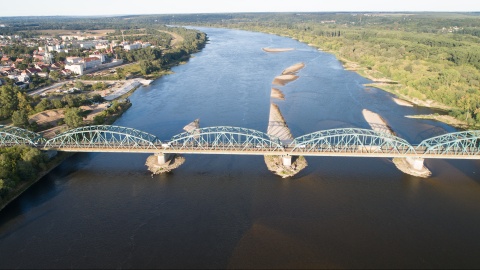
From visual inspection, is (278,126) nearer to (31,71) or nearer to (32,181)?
(32,181)

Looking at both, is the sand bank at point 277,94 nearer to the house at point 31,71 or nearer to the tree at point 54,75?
the tree at point 54,75

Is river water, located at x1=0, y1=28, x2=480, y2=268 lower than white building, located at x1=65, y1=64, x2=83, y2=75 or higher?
lower

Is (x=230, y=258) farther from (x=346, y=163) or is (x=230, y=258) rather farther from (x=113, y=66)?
(x=113, y=66)

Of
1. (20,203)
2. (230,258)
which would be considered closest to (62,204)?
(20,203)

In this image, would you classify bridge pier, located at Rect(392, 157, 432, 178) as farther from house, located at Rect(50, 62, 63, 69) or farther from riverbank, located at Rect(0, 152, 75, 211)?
house, located at Rect(50, 62, 63, 69)

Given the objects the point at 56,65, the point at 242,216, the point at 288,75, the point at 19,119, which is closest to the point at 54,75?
the point at 56,65

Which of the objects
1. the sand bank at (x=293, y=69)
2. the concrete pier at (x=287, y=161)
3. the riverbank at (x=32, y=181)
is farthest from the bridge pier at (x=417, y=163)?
the sand bank at (x=293, y=69)

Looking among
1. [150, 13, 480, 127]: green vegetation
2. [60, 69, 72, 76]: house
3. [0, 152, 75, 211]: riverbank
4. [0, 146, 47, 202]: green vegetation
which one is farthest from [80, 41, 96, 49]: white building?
[0, 146, 47, 202]: green vegetation
